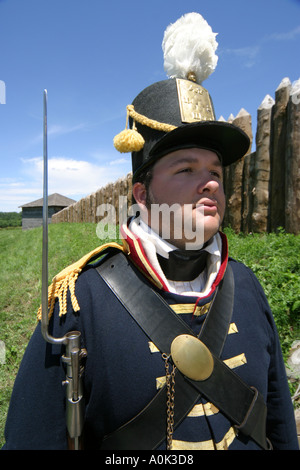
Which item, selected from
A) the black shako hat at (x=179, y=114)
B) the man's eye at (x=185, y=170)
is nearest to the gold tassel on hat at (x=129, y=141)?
the black shako hat at (x=179, y=114)

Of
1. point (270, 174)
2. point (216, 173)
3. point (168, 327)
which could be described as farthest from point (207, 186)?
point (270, 174)

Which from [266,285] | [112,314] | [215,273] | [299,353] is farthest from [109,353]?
[266,285]

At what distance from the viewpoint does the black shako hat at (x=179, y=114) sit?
1.48 metres

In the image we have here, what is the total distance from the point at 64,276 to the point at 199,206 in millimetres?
725

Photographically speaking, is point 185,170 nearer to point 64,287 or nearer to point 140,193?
point 140,193

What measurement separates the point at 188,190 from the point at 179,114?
45 centimetres

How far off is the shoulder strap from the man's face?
308 mm

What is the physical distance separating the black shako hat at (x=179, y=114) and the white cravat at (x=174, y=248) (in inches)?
13.9

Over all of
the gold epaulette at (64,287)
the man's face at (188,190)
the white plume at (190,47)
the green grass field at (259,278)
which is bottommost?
the green grass field at (259,278)

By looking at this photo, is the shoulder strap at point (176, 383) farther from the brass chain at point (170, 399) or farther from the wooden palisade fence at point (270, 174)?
the wooden palisade fence at point (270, 174)

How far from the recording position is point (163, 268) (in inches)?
59.5

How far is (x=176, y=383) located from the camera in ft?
4.08

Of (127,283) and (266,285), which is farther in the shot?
(266,285)

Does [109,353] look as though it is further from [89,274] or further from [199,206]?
[199,206]
